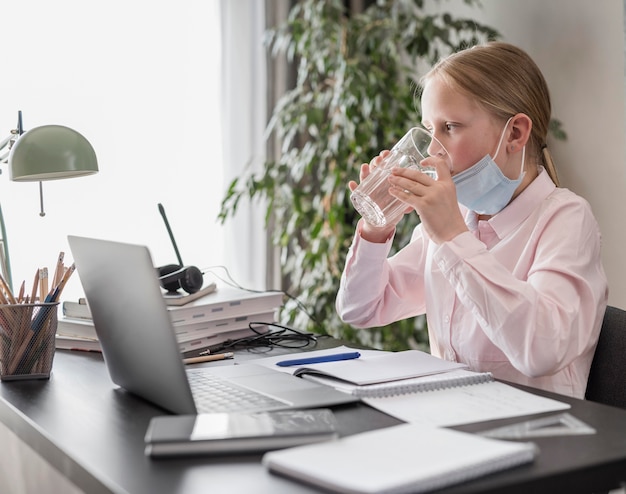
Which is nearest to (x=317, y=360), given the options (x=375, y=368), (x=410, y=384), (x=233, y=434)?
(x=375, y=368)

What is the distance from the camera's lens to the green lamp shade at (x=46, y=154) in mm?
1373

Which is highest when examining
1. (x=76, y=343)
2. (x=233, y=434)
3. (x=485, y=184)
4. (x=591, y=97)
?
(x=591, y=97)

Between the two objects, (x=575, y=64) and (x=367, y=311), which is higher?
(x=575, y=64)

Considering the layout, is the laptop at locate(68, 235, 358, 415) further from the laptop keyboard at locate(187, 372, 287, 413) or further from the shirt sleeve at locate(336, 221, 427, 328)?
the shirt sleeve at locate(336, 221, 427, 328)

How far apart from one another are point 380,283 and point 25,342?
0.67 metres

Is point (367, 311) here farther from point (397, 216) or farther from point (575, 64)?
point (575, 64)

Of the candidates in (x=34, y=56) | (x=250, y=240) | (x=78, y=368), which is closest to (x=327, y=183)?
(x=250, y=240)

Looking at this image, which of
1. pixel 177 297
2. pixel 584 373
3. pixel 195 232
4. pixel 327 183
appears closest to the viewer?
pixel 584 373

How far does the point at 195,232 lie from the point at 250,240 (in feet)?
0.73

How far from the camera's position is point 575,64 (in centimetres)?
267

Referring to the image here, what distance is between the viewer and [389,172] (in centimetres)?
138

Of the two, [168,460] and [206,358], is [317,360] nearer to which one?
[206,358]

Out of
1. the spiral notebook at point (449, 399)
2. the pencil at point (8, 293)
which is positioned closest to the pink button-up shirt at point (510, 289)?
the spiral notebook at point (449, 399)

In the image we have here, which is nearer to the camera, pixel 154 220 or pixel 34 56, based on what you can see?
pixel 34 56
